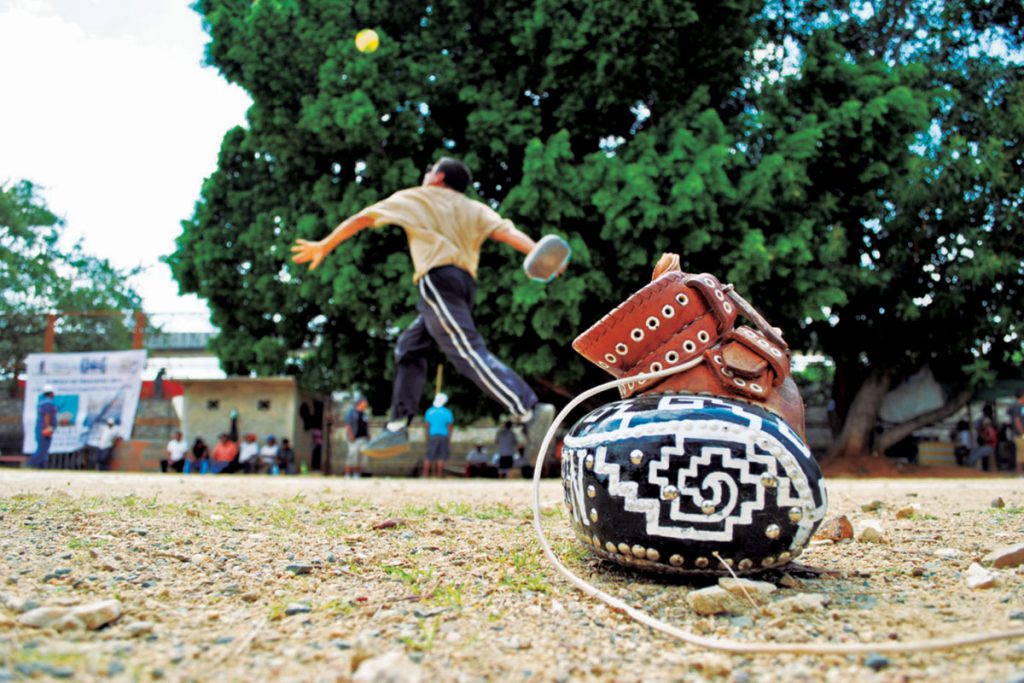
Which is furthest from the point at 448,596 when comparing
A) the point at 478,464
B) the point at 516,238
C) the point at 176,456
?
the point at 176,456

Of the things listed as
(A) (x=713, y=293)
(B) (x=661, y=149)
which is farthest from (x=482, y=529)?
(B) (x=661, y=149)

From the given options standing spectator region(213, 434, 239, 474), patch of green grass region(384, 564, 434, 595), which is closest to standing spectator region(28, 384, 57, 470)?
standing spectator region(213, 434, 239, 474)

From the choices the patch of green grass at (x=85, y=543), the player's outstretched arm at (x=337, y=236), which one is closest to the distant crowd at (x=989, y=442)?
the player's outstretched arm at (x=337, y=236)

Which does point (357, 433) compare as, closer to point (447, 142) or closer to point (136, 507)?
point (447, 142)

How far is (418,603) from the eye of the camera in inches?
84.3

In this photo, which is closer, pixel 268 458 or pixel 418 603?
pixel 418 603

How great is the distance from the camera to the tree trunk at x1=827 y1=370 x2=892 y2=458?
13.8 m

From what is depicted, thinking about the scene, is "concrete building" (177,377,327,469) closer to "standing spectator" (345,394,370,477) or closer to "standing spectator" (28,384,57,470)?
"standing spectator" (28,384,57,470)

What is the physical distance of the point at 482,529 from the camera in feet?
11.6

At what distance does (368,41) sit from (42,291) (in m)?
14.5

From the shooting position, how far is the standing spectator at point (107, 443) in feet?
49.9

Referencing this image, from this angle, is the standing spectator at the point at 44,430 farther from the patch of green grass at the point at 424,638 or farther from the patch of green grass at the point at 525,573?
the patch of green grass at the point at 424,638

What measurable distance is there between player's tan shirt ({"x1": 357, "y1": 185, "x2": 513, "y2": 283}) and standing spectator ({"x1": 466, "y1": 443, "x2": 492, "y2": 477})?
8.85 m

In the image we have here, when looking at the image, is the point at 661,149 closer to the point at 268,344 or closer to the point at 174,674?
the point at 268,344
